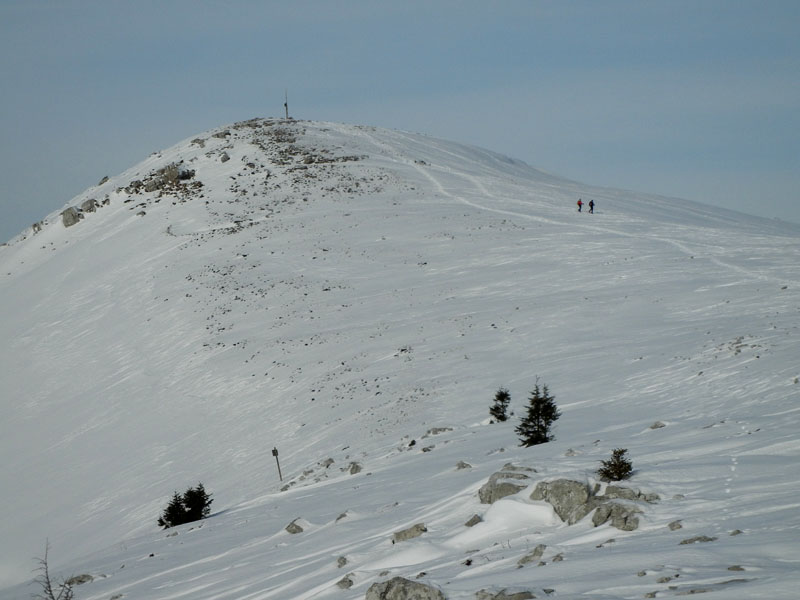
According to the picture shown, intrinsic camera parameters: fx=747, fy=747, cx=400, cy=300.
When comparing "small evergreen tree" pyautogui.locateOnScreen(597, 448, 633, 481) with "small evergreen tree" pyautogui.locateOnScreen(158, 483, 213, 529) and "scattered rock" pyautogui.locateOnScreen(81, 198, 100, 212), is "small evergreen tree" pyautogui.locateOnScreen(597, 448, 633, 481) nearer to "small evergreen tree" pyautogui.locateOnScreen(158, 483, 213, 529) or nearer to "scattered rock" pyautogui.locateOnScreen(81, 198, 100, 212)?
"small evergreen tree" pyautogui.locateOnScreen(158, 483, 213, 529)

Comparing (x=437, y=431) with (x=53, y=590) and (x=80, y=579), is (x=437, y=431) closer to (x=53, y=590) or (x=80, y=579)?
A: (x=80, y=579)

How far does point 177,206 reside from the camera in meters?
59.7

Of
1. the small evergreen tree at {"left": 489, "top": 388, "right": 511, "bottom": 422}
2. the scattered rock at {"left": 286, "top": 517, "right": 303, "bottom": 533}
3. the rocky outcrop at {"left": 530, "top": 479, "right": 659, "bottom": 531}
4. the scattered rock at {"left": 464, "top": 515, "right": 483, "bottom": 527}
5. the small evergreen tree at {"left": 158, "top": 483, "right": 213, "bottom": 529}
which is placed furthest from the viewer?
the small evergreen tree at {"left": 489, "top": 388, "right": 511, "bottom": 422}

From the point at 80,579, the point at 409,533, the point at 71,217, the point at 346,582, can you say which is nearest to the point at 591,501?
the point at 409,533

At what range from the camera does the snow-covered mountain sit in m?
10.5

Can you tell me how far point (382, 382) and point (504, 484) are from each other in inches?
654

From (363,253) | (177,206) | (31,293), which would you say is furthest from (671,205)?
(31,293)

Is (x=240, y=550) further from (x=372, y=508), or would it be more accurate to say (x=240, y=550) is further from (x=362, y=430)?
(x=362, y=430)

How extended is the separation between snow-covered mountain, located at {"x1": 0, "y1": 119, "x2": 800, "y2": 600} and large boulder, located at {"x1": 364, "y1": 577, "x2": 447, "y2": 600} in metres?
0.26

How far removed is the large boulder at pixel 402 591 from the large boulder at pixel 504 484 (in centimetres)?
346

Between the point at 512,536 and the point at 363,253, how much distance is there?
1409 inches

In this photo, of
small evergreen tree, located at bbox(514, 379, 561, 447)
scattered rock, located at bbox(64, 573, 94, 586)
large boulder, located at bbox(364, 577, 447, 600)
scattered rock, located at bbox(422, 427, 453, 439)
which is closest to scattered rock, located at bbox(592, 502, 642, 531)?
large boulder, located at bbox(364, 577, 447, 600)

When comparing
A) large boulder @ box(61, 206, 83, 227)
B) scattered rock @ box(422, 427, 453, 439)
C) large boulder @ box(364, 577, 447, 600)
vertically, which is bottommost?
large boulder @ box(364, 577, 447, 600)

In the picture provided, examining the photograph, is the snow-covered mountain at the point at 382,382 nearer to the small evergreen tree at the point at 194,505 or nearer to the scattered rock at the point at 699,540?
the scattered rock at the point at 699,540
